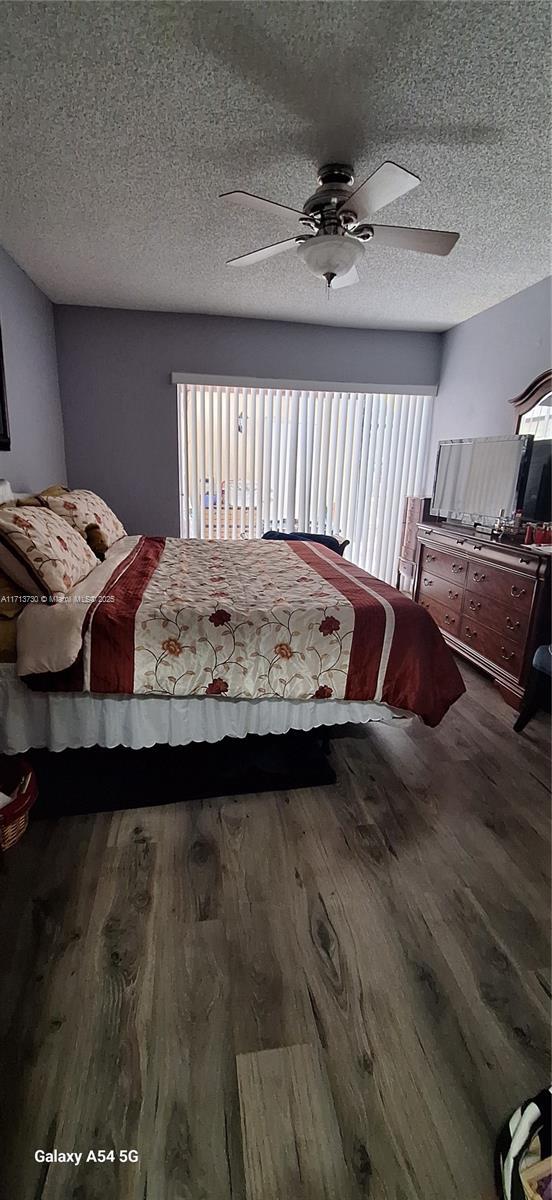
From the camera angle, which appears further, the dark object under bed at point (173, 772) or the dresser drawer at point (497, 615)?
the dresser drawer at point (497, 615)

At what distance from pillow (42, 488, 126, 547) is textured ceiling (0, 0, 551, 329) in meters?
1.36

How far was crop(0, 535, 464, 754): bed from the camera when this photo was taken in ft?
5.71

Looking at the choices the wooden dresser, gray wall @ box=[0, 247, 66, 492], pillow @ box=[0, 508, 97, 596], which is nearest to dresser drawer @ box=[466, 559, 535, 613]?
the wooden dresser

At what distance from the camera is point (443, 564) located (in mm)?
3367

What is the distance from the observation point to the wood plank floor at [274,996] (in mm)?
935

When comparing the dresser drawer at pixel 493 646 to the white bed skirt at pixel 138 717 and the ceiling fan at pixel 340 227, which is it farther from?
the ceiling fan at pixel 340 227

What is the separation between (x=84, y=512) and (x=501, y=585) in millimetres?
2432

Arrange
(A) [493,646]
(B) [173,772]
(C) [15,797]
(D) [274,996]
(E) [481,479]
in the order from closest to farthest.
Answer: (D) [274,996]
(C) [15,797]
(B) [173,772]
(A) [493,646]
(E) [481,479]

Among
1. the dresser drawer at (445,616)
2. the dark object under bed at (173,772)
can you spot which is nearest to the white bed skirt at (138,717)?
the dark object under bed at (173,772)

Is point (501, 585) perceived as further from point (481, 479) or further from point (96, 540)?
point (96, 540)

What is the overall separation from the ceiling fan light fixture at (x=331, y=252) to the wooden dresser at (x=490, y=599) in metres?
1.65

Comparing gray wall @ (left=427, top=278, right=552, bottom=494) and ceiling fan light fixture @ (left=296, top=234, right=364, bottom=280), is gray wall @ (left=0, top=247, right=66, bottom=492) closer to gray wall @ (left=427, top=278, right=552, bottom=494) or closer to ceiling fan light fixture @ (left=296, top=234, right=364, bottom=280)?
ceiling fan light fixture @ (left=296, top=234, right=364, bottom=280)

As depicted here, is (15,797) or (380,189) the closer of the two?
(15,797)

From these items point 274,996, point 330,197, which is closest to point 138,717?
point 274,996
